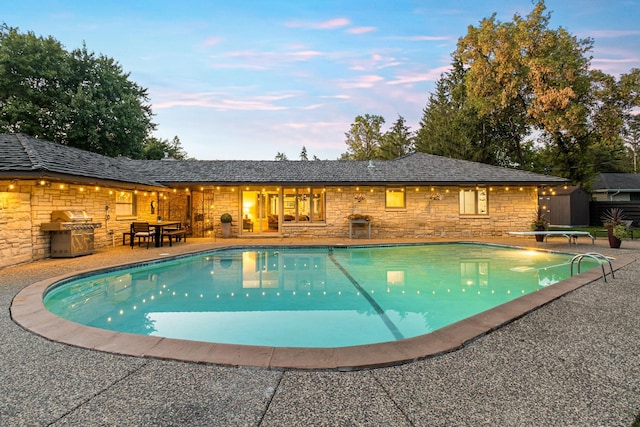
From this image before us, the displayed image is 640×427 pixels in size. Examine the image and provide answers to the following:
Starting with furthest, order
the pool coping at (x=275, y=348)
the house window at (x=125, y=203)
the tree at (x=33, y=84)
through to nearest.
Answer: the tree at (x=33, y=84) < the house window at (x=125, y=203) < the pool coping at (x=275, y=348)

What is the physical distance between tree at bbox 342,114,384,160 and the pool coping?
36.2 metres

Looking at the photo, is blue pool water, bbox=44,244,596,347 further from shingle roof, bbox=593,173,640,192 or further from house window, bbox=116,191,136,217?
shingle roof, bbox=593,173,640,192

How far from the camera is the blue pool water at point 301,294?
4395 millimetres

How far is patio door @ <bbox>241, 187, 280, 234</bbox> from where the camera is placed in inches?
571

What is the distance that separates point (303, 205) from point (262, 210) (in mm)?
1904

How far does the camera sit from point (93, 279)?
6.69 meters

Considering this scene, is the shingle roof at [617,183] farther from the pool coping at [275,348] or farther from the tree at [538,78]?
the pool coping at [275,348]

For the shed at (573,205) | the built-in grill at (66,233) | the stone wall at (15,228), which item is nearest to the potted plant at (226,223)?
the built-in grill at (66,233)

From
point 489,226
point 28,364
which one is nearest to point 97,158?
point 28,364

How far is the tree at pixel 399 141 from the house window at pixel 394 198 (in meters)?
21.1

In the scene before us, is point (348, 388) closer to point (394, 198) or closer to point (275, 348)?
point (275, 348)

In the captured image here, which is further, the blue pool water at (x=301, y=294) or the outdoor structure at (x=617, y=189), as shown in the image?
the outdoor structure at (x=617, y=189)

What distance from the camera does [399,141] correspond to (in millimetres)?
34625

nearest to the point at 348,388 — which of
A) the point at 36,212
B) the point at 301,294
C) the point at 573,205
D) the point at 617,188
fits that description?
the point at 301,294
